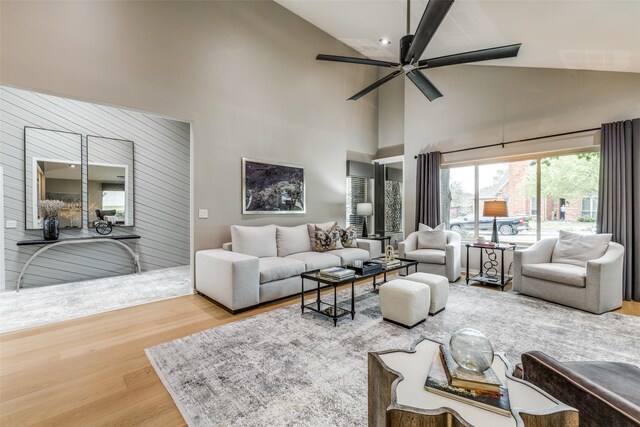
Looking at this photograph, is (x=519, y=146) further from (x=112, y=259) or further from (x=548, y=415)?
(x=112, y=259)

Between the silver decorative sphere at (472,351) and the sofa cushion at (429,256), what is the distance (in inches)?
143

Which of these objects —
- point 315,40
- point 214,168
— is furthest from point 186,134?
point 315,40

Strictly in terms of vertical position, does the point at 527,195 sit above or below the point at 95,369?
above

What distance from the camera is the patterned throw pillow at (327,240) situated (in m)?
4.70

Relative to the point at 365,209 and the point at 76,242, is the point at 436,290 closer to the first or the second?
the point at 365,209

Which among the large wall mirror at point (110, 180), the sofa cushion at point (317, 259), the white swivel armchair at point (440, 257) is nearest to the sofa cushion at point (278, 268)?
the sofa cushion at point (317, 259)

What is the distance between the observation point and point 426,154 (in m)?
5.70

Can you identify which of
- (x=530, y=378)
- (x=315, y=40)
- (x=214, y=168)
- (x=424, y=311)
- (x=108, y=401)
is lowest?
(x=108, y=401)

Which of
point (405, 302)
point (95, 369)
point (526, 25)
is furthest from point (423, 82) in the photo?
point (95, 369)

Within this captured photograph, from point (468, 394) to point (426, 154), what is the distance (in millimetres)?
5291

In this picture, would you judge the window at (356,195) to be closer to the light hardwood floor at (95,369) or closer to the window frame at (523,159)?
the window frame at (523,159)

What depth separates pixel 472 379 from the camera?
1.05 metres

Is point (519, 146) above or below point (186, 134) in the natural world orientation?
below

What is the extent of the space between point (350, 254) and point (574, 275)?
283 cm
